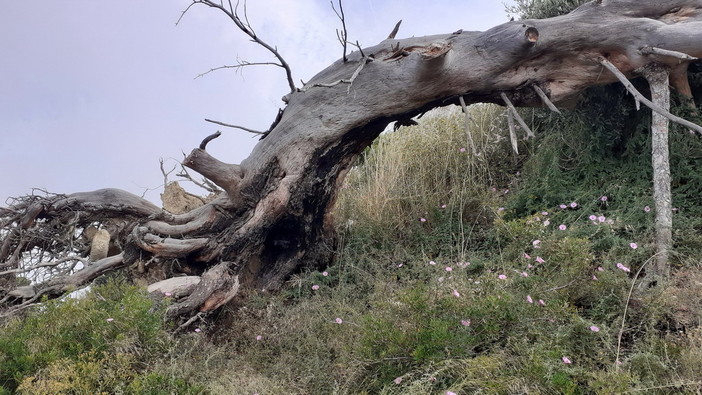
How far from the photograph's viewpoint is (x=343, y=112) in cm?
587

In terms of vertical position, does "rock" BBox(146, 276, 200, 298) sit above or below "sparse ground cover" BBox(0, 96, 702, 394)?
above

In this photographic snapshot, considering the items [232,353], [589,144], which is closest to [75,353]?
[232,353]

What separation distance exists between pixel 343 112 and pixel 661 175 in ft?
9.32

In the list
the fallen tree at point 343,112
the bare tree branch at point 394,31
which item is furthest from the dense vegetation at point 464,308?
the bare tree branch at point 394,31

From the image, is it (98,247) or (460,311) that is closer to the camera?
(460,311)

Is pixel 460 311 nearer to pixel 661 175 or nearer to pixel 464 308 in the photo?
pixel 464 308

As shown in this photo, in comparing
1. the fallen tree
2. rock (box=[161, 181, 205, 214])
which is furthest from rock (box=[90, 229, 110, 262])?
rock (box=[161, 181, 205, 214])

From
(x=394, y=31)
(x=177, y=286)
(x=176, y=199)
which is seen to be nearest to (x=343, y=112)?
(x=394, y=31)

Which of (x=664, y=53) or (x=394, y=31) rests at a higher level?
(x=394, y=31)

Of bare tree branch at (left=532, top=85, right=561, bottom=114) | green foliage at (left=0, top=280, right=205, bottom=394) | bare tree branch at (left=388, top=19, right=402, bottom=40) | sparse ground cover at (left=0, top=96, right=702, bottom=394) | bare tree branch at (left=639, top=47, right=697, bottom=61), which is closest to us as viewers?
sparse ground cover at (left=0, top=96, right=702, bottom=394)

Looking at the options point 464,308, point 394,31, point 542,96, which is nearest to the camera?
point 464,308

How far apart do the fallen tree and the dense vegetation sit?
22.3 inches

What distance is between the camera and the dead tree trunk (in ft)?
15.8

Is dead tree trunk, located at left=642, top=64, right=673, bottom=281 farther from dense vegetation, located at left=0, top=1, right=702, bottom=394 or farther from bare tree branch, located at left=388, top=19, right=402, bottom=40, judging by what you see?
bare tree branch, located at left=388, top=19, right=402, bottom=40
